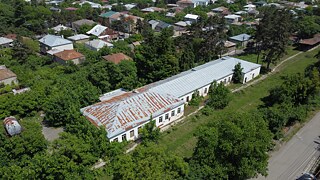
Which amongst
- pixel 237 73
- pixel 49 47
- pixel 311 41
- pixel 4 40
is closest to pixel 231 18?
pixel 311 41

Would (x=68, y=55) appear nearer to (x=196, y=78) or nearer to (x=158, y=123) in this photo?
(x=196, y=78)

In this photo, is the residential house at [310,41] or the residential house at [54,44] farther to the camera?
the residential house at [310,41]

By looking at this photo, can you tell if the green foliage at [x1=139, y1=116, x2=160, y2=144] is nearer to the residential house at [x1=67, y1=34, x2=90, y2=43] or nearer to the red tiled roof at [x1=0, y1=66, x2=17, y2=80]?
the red tiled roof at [x1=0, y1=66, x2=17, y2=80]

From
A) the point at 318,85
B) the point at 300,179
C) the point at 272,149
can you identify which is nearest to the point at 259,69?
the point at 318,85

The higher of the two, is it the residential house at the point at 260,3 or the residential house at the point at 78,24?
the residential house at the point at 260,3

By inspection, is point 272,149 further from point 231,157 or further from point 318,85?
point 318,85

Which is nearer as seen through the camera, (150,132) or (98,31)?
(150,132)

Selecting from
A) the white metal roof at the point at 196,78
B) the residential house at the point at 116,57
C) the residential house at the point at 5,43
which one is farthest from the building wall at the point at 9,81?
the white metal roof at the point at 196,78

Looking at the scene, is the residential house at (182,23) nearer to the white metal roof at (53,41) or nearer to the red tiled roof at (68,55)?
the white metal roof at (53,41)
